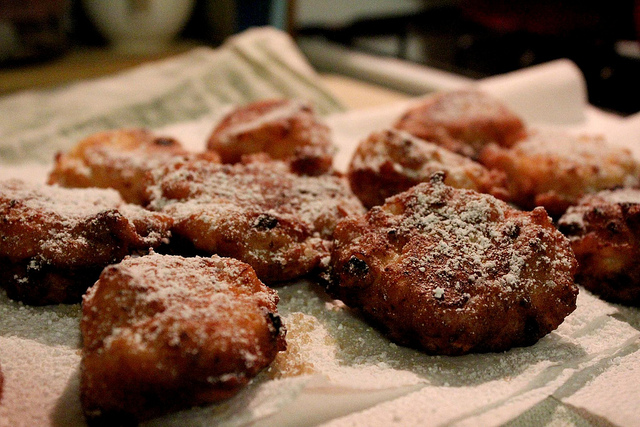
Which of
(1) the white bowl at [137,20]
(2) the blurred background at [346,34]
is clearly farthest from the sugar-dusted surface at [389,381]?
(1) the white bowl at [137,20]

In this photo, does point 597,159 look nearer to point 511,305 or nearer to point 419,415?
point 511,305

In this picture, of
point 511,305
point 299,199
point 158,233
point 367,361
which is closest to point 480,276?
point 511,305

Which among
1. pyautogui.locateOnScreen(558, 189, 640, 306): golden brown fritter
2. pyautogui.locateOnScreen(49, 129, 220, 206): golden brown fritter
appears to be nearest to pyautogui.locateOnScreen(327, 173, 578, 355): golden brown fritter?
→ pyautogui.locateOnScreen(558, 189, 640, 306): golden brown fritter

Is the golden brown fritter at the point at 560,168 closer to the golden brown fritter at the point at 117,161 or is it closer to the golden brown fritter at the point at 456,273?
the golden brown fritter at the point at 456,273

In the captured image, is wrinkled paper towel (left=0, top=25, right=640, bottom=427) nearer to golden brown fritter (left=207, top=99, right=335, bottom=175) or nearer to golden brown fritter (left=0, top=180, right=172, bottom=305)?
golden brown fritter (left=0, top=180, right=172, bottom=305)

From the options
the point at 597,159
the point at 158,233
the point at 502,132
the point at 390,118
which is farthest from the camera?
the point at 390,118

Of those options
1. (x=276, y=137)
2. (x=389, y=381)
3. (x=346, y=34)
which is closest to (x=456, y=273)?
(x=389, y=381)
